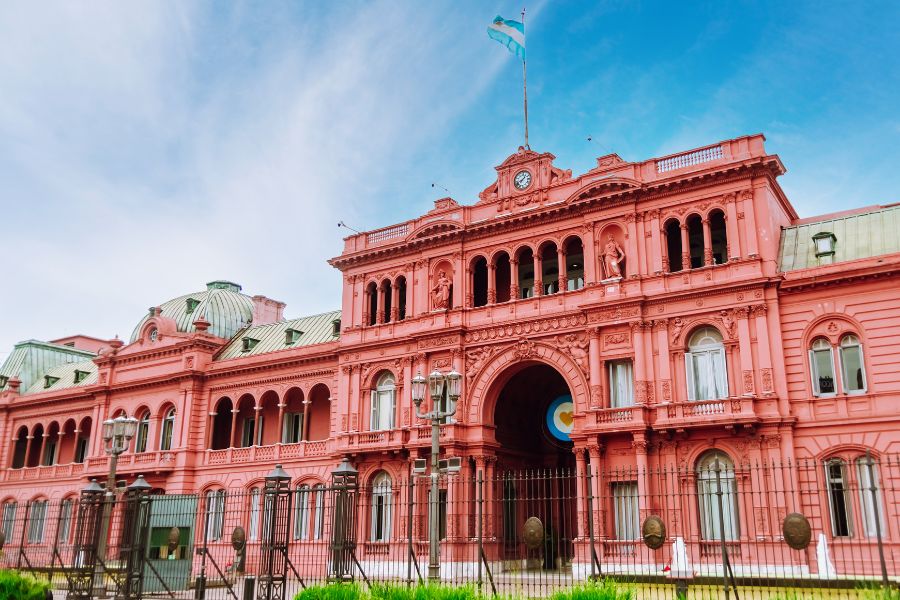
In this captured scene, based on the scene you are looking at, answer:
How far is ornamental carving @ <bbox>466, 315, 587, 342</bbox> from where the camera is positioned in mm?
35219

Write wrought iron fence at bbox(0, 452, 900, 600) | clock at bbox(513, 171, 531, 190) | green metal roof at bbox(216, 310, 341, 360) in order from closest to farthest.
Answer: wrought iron fence at bbox(0, 452, 900, 600), clock at bbox(513, 171, 531, 190), green metal roof at bbox(216, 310, 341, 360)

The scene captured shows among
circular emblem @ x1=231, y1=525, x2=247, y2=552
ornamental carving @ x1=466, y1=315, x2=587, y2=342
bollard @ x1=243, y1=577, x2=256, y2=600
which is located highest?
ornamental carving @ x1=466, y1=315, x2=587, y2=342

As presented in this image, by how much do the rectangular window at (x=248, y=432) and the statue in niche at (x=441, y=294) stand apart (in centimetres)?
1623

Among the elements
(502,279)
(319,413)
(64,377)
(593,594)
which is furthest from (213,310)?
(593,594)

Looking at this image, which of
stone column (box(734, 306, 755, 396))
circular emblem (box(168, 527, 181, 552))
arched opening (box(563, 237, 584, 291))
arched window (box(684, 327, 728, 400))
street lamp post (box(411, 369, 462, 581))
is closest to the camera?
street lamp post (box(411, 369, 462, 581))

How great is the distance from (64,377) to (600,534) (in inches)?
1822

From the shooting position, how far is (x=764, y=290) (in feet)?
102

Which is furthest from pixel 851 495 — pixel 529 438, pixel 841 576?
pixel 529 438

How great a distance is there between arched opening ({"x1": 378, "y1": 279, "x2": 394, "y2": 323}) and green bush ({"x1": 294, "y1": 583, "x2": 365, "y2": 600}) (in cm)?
2552

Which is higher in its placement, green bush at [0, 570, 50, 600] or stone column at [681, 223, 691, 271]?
stone column at [681, 223, 691, 271]

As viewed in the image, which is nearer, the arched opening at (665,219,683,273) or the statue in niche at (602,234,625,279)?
the statue in niche at (602,234,625,279)

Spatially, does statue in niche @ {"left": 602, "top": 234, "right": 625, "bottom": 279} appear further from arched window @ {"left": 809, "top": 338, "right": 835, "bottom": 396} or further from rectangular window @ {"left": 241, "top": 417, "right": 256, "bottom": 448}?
rectangular window @ {"left": 241, "top": 417, "right": 256, "bottom": 448}

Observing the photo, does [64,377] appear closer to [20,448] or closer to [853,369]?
[20,448]

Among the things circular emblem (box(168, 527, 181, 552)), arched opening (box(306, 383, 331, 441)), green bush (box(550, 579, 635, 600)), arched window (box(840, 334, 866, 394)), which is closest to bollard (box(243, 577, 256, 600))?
circular emblem (box(168, 527, 181, 552))
